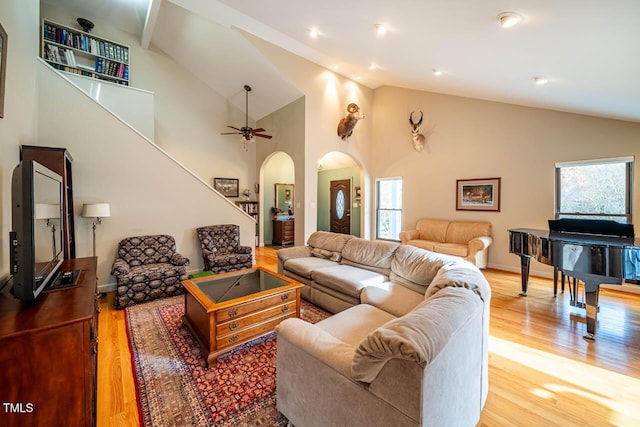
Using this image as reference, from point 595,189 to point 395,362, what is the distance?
5.27 meters

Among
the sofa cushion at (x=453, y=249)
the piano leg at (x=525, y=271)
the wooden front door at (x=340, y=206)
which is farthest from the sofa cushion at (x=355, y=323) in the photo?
the wooden front door at (x=340, y=206)

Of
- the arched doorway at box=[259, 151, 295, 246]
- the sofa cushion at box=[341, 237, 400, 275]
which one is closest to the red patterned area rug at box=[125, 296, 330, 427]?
the sofa cushion at box=[341, 237, 400, 275]

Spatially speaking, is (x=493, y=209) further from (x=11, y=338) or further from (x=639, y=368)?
(x=11, y=338)

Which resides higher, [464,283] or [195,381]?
[464,283]

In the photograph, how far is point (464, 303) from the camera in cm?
134

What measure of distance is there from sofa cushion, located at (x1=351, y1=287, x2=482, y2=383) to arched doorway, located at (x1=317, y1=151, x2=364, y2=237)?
23.4 ft

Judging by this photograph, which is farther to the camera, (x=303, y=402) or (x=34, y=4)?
(x=34, y=4)

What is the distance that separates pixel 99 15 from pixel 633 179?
995 cm

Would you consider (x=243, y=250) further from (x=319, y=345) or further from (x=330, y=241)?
(x=319, y=345)

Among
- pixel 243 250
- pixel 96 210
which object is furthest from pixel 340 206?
pixel 96 210

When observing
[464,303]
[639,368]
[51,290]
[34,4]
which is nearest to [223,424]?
[51,290]

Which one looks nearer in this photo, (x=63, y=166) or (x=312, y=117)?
(x=63, y=166)

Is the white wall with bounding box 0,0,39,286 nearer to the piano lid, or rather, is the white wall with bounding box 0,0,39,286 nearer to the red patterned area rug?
the red patterned area rug

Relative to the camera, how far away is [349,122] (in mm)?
6117
